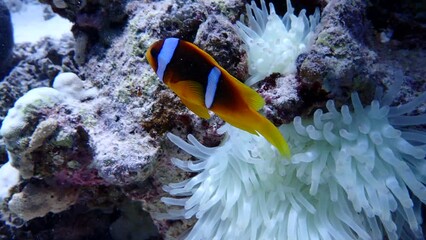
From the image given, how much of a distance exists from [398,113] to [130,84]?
5.16ft

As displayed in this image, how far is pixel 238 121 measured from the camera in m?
1.56

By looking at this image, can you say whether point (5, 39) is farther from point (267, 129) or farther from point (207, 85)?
point (267, 129)

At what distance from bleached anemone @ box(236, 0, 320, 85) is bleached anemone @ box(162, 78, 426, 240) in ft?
1.24

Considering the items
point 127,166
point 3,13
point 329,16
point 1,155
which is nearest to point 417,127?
point 329,16

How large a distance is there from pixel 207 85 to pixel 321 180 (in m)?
0.89

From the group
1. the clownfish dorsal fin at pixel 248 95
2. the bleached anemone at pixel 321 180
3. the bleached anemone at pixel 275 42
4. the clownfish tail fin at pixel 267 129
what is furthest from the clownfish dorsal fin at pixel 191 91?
the bleached anemone at pixel 275 42

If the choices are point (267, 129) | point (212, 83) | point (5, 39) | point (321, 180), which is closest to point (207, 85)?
point (212, 83)

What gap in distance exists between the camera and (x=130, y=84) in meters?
2.47

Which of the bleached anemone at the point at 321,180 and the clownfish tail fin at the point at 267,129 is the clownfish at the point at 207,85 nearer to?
the clownfish tail fin at the point at 267,129

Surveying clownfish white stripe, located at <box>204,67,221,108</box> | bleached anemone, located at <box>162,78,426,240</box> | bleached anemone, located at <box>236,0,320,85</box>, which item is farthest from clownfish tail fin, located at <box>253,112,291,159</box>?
bleached anemone, located at <box>236,0,320,85</box>

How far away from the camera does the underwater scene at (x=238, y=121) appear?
6.16 ft

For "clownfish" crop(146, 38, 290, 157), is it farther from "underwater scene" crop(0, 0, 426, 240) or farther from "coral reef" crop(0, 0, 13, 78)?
"coral reef" crop(0, 0, 13, 78)

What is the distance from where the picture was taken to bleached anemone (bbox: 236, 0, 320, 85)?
224 centimetres

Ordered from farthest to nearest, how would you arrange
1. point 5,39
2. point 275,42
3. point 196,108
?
point 5,39 < point 275,42 < point 196,108
